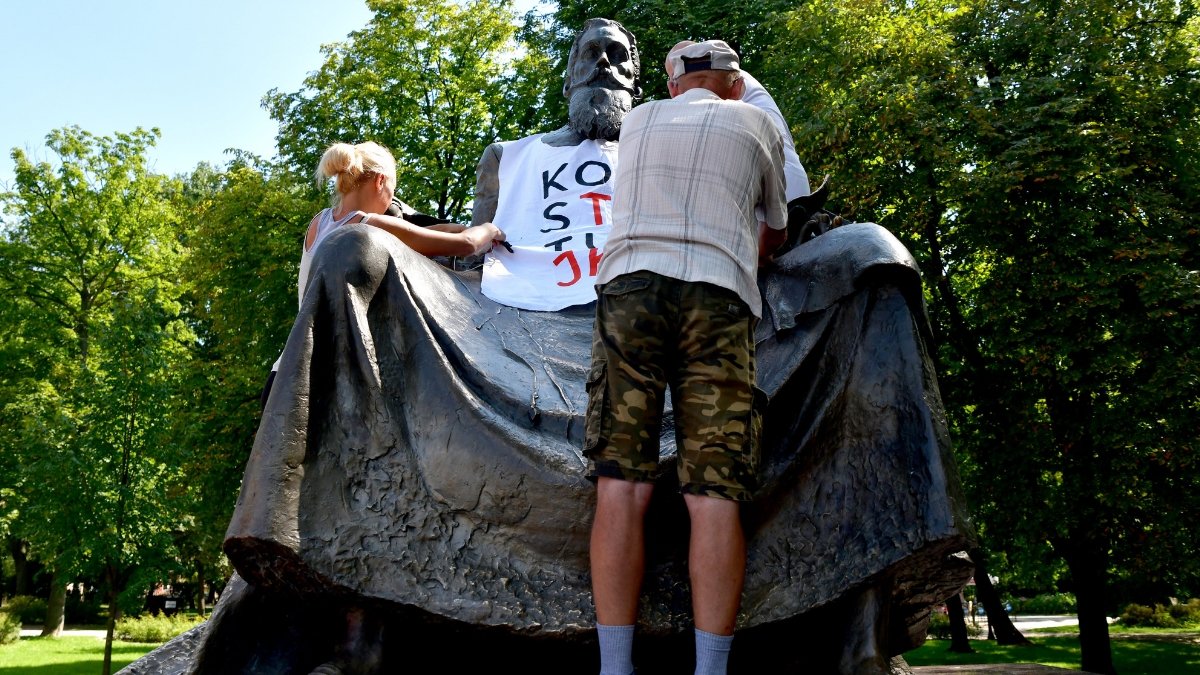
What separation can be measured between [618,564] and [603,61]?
2.97m

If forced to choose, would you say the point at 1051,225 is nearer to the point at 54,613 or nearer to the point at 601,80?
the point at 601,80

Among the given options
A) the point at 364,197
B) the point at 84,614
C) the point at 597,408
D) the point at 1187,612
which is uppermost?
the point at 364,197

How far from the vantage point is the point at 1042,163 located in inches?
546

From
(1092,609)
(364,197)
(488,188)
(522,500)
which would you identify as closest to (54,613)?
(1092,609)

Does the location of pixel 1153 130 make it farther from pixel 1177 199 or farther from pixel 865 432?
pixel 865 432

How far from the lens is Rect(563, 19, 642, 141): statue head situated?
496cm

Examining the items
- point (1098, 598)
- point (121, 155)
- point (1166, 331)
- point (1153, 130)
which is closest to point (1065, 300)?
point (1166, 331)

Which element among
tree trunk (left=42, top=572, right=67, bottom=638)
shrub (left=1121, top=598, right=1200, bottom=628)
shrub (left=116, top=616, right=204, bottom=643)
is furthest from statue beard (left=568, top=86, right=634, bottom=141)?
shrub (left=1121, top=598, right=1200, bottom=628)

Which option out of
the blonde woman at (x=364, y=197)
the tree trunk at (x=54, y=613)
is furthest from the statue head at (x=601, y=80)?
the tree trunk at (x=54, y=613)

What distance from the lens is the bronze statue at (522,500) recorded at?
292 centimetres

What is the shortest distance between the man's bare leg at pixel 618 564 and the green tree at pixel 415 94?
18354 millimetres

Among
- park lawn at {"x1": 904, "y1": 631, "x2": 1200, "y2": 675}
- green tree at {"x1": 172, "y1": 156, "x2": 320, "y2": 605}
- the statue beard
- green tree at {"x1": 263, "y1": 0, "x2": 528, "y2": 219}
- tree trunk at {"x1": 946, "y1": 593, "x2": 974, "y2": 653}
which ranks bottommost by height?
park lawn at {"x1": 904, "y1": 631, "x2": 1200, "y2": 675}

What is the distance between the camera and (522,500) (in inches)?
121

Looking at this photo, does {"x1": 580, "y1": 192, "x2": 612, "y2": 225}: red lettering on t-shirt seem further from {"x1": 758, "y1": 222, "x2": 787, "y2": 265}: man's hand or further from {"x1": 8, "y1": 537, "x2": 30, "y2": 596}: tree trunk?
{"x1": 8, "y1": 537, "x2": 30, "y2": 596}: tree trunk
